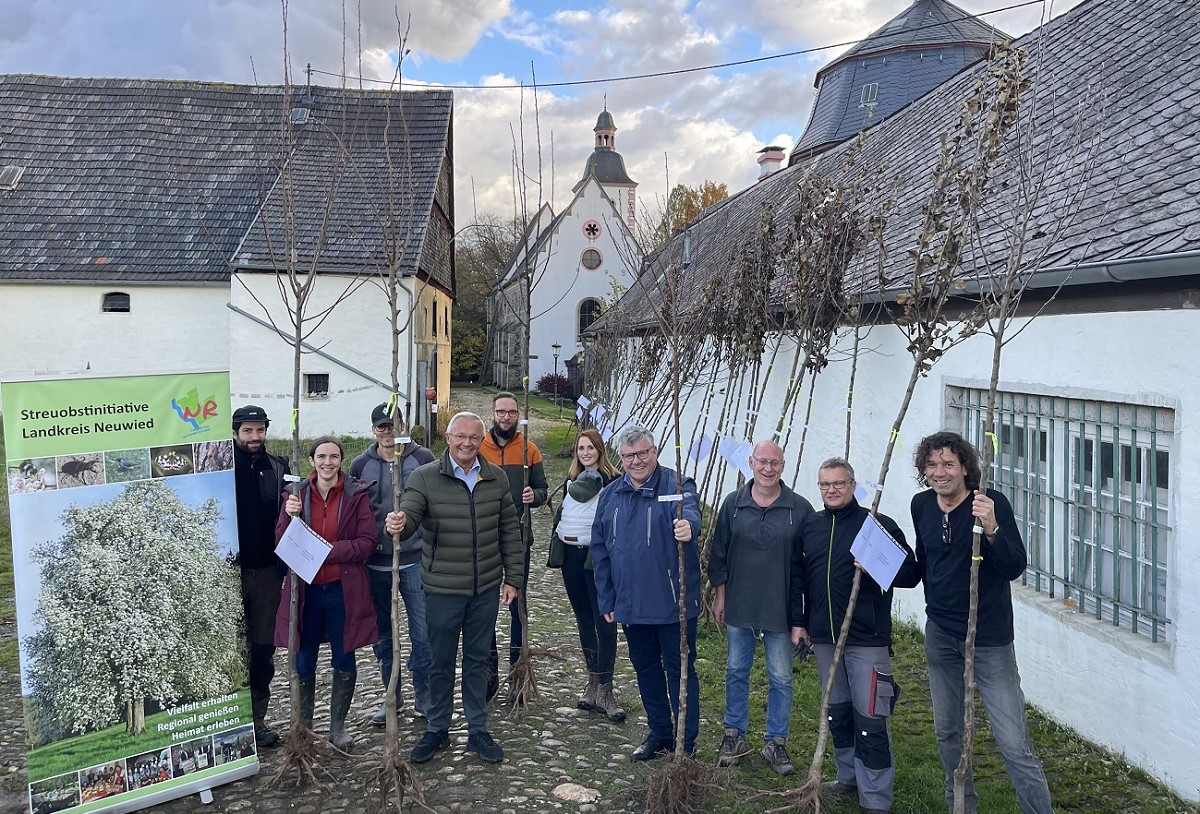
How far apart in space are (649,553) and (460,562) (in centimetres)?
102

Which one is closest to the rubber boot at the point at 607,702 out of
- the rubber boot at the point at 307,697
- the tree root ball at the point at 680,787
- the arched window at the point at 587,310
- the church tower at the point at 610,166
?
the tree root ball at the point at 680,787

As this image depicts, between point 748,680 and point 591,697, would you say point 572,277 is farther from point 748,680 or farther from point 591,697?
point 748,680

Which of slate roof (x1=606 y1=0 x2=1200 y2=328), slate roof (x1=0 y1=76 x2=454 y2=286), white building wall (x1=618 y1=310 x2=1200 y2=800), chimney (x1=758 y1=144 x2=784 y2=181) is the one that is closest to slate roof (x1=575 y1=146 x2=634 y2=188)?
chimney (x1=758 y1=144 x2=784 y2=181)

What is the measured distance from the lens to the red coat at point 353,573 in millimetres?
4578

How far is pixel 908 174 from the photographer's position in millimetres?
9125

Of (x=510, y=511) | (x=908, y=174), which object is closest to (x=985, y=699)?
(x=510, y=511)

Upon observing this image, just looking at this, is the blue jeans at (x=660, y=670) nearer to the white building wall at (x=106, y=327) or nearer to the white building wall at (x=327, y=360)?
the white building wall at (x=327, y=360)

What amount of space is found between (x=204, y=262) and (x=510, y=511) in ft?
55.1

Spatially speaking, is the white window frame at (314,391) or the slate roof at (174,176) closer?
the white window frame at (314,391)

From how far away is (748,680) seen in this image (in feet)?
15.0

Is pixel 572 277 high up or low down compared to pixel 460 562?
up

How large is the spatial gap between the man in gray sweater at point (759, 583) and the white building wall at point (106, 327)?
57.0 ft

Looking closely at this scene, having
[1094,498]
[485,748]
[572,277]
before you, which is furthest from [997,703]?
[572,277]

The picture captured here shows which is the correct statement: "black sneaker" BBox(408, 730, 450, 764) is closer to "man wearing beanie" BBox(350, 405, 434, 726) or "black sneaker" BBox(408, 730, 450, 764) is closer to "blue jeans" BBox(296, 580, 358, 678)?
"man wearing beanie" BBox(350, 405, 434, 726)
